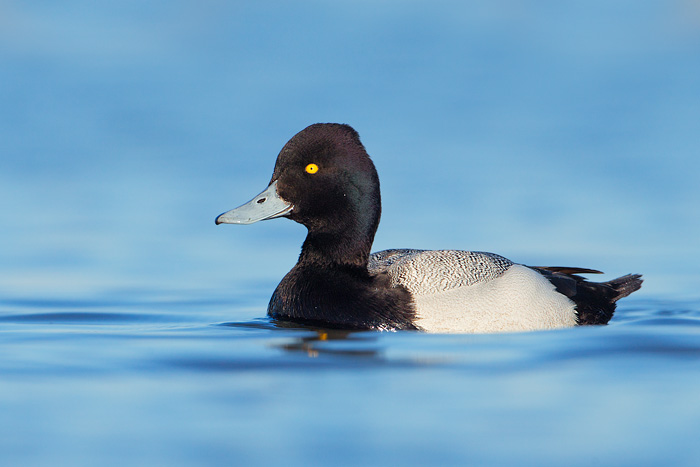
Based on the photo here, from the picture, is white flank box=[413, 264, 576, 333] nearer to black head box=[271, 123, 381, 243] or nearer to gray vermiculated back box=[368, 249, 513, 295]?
gray vermiculated back box=[368, 249, 513, 295]

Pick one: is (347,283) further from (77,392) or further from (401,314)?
(77,392)

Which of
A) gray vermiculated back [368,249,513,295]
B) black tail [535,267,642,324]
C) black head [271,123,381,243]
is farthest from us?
black tail [535,267,642,324]

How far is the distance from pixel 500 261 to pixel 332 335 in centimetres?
170

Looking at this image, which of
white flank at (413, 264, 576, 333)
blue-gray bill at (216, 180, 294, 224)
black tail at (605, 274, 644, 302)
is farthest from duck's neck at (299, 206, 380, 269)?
black tail at (605, 274, 644, 302)

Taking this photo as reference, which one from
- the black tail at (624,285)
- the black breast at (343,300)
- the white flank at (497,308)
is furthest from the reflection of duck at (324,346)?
the black tail at (624,285)

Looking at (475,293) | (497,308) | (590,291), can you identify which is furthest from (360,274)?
(590,291)

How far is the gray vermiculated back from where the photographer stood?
24.4ft

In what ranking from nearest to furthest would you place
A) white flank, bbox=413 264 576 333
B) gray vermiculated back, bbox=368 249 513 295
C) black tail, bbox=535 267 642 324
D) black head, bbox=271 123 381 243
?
white flank, bbox=413 264 576 333, gray vermiculated back, bbox=368 249 513 295, black head, bbox=271 123 381 243, black tail, bbox=535 267 642 324

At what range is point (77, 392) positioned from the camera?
560cm

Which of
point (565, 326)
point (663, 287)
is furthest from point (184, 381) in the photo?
point (663, 287)

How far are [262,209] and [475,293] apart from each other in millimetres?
1621

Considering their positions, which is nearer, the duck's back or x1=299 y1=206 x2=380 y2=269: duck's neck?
the duck's back

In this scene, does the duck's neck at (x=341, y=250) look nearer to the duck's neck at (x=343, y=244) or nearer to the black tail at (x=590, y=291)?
the duck's neck at (x=343, y=244)

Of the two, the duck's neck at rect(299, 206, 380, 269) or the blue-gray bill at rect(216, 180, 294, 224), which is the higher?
the blue-gray bill at rect(216, 180, 294, 224)
